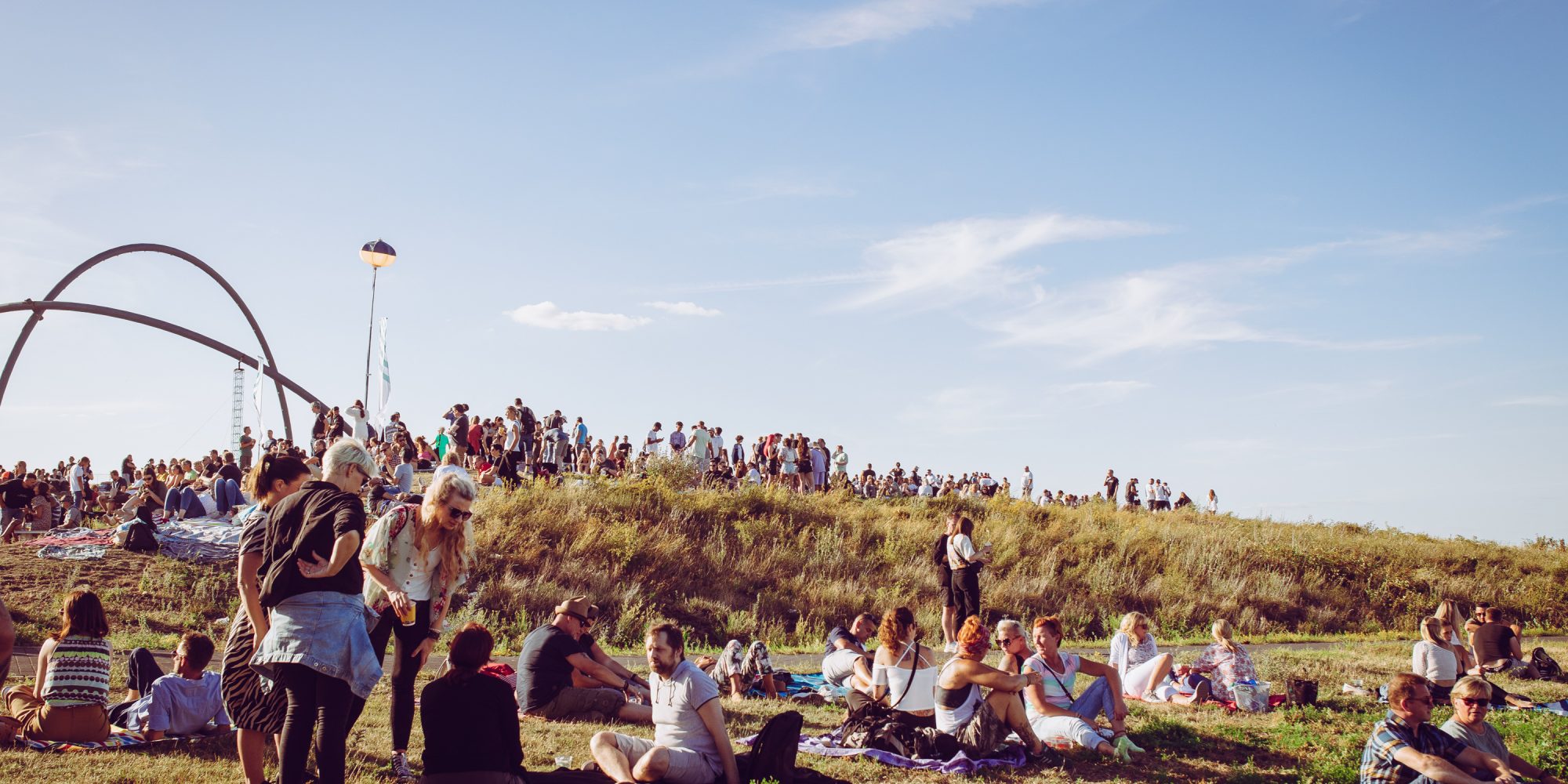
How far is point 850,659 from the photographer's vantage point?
10703mm

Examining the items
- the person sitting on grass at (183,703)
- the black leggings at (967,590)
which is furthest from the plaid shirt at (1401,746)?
the person sitting on grass at (183,703)

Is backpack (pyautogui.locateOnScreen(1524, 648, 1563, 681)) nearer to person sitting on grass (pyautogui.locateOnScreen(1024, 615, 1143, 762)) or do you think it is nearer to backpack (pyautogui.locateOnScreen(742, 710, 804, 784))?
person sitting on grass (pyautogui.locateOnScreen(1024, 615, 1143, 762))

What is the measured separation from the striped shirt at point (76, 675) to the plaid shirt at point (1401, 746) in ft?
27.5

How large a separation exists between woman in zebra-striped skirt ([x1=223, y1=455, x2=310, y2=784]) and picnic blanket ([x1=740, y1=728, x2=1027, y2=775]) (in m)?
3.27

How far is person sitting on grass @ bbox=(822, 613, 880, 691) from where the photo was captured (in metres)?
9.58

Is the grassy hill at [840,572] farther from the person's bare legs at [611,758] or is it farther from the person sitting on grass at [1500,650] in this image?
the person's bare legs at [611,758]

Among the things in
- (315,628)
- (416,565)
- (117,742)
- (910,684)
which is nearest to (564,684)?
(910,684)

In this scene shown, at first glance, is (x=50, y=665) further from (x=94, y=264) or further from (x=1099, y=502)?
(x=94, y=264)

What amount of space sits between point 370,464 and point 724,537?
17.5 m

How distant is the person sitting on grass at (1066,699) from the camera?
28.8 feet

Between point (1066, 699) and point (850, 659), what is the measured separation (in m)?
2.17

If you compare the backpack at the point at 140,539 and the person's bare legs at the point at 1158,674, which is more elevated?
the backpack at the point at 140,539

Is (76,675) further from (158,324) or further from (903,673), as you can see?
(158,324)

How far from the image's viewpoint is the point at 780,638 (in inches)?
728
